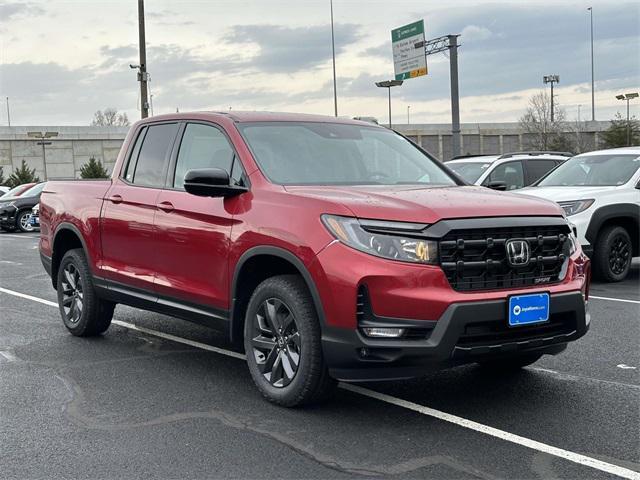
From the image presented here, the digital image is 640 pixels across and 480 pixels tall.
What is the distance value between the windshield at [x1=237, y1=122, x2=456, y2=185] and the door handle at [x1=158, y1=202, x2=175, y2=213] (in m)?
0.76

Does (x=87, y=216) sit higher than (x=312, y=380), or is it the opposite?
(x=87, y=216)

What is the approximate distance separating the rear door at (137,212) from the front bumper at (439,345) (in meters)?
2.04

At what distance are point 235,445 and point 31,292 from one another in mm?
6794

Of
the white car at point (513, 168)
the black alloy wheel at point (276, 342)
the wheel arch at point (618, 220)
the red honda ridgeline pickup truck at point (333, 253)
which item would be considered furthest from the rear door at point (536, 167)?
the black alloy wheel at point (276, 342)

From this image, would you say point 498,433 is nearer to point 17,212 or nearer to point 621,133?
point 17,212

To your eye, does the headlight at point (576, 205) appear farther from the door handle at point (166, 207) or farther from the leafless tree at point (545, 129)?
the leafless tree at point (545, 129)

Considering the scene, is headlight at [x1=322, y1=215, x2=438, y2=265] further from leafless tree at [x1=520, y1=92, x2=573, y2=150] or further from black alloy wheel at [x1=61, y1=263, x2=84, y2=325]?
leafless tree at [x1=520, y1=92, x2=573, y2=150]

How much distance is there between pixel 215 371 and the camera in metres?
5.89

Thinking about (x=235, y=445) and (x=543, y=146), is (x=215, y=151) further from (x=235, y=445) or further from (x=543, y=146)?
(x=543, y=146)

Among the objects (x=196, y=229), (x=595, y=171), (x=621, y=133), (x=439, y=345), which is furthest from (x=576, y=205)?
(x=621, y=133)

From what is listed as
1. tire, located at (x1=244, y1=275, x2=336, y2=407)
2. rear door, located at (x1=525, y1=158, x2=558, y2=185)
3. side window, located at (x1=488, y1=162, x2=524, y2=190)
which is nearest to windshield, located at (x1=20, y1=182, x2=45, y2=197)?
side window, located at (x1=488, y1=162, x2=524, y2=190)

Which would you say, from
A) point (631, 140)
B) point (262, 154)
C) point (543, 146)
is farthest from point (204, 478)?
point (543, 146)

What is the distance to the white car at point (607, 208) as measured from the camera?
10.2m

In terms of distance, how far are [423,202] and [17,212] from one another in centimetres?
2151
